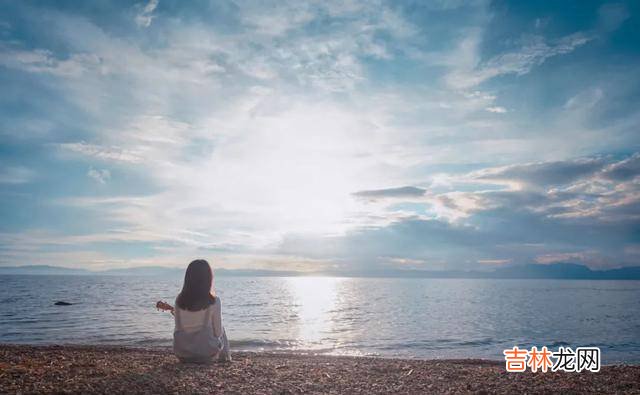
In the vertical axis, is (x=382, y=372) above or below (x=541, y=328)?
above

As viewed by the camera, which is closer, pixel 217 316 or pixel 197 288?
pixel 197 288

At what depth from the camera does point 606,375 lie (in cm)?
1414

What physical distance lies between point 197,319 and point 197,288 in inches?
37.5

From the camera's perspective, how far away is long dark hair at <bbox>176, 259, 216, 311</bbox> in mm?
11180

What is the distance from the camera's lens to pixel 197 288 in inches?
446

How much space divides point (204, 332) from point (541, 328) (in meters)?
37.3

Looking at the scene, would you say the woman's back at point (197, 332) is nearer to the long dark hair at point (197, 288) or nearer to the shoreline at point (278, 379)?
the long dark hair at point (197, 288)

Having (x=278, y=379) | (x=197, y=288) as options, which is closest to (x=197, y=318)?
(x=197, y=288)

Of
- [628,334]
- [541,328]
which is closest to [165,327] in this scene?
[541,328]

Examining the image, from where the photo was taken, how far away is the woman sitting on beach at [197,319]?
1132 cm

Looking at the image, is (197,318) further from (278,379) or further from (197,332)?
(278,379)

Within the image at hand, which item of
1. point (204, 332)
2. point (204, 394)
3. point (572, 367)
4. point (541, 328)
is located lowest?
point (541, 328)

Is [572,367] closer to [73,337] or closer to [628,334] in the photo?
[628,334]

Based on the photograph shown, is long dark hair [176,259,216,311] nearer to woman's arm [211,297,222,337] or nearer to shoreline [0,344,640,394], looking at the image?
woman's arm [211,297,222,337]
